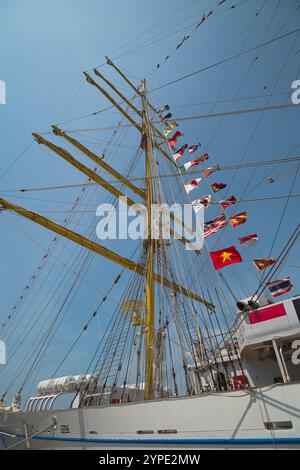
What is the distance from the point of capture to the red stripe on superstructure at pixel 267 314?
598 centimetres

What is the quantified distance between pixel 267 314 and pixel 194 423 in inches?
112

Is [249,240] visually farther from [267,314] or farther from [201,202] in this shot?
[267,314]

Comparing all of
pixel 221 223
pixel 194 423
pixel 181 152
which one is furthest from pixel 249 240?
pixel 194 423

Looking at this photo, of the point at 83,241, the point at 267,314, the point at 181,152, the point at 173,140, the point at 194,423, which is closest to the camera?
the point at 194,423

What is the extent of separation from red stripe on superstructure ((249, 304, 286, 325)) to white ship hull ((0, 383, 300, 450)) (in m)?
1.95

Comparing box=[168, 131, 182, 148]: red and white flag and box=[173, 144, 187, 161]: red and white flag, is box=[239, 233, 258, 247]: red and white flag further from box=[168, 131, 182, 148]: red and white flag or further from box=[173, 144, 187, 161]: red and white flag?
box=[168, 131, 182, 148]: red and white flag

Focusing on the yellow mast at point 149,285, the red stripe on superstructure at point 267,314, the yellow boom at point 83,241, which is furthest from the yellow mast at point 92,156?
the red stripe on superstructure at point 267,314

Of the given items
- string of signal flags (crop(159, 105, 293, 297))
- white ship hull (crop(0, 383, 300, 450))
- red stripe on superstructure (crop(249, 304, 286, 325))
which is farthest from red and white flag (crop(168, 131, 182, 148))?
white ship hull (crop(0, 383, 300, 450))

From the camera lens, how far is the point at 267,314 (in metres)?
6.19

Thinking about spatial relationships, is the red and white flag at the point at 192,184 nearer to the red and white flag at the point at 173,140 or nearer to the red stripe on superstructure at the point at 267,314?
the red and white flag at the point at 173,140

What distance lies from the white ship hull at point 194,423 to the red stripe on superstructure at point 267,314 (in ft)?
6.41

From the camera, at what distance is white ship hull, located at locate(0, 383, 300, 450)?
423 centimetres

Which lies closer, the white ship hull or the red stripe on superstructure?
the white ship hull
